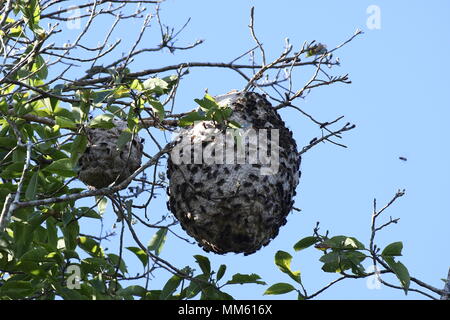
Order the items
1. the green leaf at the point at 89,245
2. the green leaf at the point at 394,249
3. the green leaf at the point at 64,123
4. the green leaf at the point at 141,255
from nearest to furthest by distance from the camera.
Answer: the green leaf at the point at 394,249
the green leaf at the point at 64,123
the green leaf at the point at 141,255
the green leaf at the point at 89,245

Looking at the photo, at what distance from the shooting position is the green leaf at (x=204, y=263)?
149 inches

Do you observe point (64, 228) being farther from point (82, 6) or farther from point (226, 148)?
point (82, 6)

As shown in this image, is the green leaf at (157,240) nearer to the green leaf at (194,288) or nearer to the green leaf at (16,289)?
the green leaf at (194,288)

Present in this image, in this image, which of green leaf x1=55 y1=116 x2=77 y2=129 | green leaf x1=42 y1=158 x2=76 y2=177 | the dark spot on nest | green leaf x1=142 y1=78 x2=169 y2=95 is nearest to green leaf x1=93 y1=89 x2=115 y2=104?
green leaf x1=142 y1=78 x2=169 y2=95

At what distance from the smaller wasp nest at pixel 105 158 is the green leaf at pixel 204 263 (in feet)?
1.42

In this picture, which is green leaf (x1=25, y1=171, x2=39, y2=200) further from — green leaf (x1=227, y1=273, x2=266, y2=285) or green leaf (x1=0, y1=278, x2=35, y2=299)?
green leaf (x1=227, y1=273, x2=266, y2=285)

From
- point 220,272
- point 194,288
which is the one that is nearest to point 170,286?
point 194,288

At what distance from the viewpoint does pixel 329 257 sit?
11.6ft

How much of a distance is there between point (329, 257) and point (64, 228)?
1096 mm

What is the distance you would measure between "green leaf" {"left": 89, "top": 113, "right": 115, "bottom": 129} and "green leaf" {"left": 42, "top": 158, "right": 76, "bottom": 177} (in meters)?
0.21

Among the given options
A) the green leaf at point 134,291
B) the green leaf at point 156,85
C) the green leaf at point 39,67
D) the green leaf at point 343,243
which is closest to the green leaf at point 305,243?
the green leaf at point 343,243

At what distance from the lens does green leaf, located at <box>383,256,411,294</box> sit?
3328 mm

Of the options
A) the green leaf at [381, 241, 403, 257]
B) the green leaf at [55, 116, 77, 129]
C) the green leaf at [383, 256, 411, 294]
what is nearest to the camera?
the green leaf at [383, 256, 411, 294]
